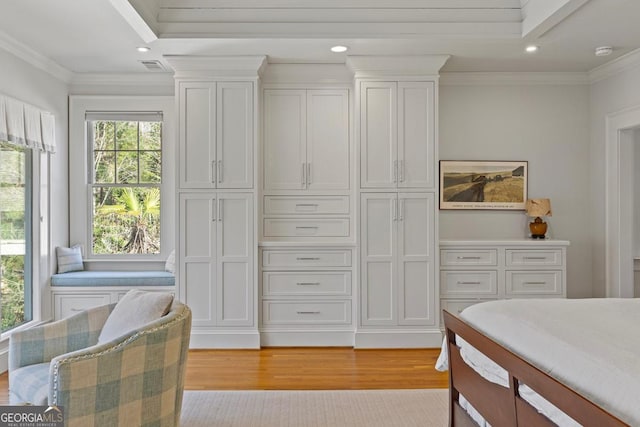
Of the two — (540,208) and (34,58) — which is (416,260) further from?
(34,58)

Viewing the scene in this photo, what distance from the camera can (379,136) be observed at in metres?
4.21

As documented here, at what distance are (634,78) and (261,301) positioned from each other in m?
3.67

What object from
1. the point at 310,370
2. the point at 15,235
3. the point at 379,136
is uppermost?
the point at 379,136

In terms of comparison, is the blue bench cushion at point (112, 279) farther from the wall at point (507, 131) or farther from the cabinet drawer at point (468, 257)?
the wall at point (507, 131)

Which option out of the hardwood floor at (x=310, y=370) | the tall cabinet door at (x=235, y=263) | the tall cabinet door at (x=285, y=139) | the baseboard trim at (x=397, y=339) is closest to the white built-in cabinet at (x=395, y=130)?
the tall cabinet door at (x=285, y=139)

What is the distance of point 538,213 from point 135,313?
3528mm

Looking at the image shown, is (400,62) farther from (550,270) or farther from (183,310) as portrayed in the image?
(183,310)

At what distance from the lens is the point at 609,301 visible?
96.1 inches

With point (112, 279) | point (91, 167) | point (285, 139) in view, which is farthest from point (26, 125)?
point (285, 139)

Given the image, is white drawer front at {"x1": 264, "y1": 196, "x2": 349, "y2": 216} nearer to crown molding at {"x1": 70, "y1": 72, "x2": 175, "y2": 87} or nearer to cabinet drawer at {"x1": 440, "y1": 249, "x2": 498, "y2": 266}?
cabinet drawer at {"x1": 440, "y1": 249, "x2": 498, "y2": 266}

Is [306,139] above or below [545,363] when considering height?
above

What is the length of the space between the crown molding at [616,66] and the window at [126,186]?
415 cm

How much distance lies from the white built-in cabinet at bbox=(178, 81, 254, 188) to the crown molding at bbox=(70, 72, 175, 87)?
0.72 meters

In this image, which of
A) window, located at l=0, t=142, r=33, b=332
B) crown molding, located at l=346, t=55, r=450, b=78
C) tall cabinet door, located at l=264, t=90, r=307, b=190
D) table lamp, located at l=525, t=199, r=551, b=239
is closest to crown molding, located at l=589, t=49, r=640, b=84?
table lamp, located at l=525, t=199, r=551, b=239
